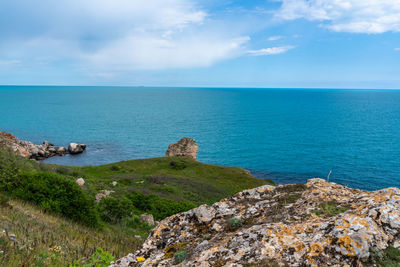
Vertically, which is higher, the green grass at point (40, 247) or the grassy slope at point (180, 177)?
the green grass at point (40, 247)

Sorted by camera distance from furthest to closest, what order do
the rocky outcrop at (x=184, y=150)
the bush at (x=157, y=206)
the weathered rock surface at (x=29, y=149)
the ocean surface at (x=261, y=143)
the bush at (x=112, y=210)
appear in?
the rocky outcrop at (x=184, y=150), the ocean surface at (x=261, y=143), the weathered rock surface at (x=29, y=149), the bush at (x=157, y=206), the bush at (x=112, y=210)

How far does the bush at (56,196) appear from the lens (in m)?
15.5

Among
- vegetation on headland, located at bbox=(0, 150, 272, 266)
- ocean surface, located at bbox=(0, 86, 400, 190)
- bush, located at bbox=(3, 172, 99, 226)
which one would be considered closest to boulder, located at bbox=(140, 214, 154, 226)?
vegetation on headland, located at bbox=(0, 150, 272, 266)

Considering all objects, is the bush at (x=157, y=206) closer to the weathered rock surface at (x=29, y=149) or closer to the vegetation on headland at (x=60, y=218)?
the vegetation on headland at (x=60, y=218)

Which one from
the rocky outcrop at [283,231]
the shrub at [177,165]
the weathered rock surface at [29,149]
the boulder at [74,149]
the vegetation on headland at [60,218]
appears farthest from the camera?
the boulder at [74,149]

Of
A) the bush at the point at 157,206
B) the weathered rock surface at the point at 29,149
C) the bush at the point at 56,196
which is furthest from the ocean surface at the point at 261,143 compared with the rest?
the bush at the point at 56,196

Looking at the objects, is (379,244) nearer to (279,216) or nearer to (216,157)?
(279,216)

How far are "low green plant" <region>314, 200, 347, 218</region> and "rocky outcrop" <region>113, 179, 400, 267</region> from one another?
21 millimetres

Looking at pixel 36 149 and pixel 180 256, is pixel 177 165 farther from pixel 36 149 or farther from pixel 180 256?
pixel 180 256

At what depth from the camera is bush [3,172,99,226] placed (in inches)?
611

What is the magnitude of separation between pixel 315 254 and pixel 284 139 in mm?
129465

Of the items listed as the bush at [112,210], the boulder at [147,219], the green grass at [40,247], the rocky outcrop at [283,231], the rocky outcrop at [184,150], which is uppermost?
the rocky outcrop at [283,231]

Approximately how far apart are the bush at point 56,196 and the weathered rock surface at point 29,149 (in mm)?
66667

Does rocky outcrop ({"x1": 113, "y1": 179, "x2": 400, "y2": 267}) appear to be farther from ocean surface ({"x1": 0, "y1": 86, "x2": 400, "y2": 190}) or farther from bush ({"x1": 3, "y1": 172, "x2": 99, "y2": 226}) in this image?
ocean surface ({"x1": 0, "y1": 86, "x2": 400, "y2": 190})
